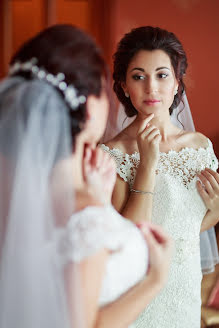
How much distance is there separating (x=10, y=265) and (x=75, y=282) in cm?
19

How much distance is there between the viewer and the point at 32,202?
3.45ft

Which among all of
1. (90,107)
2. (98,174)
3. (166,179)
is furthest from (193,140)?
(90,107)

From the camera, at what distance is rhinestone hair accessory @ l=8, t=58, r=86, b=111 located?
41.7 inches

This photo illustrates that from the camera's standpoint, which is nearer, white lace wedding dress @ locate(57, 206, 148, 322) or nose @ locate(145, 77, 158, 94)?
white lace wedding dress @ locate(57, 206, 148, 322)

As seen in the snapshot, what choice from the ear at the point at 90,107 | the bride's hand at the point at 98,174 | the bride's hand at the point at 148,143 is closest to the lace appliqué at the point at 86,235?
the bride's hand at the point at 98,174

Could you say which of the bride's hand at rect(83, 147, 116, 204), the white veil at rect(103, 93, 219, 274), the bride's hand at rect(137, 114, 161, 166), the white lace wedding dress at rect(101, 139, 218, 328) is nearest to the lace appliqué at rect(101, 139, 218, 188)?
the white lace wedding dress at rect(101, 139, 218, 328)

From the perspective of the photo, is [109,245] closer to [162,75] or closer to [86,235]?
[86,235]

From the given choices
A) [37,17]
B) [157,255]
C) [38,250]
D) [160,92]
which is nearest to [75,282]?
[38,250]

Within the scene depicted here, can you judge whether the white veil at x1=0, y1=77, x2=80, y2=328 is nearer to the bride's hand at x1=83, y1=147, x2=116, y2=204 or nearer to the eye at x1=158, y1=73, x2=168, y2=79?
the bride's hand at x1=83, y1=147, x2=116, y2=204

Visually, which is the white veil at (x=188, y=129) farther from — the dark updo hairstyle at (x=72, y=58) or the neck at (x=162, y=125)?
the dark updo hairstyle at (x=72, y=58)

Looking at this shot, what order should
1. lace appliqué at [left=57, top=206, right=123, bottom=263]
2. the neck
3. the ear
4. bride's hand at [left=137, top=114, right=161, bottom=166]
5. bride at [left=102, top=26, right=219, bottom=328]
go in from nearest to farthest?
lace appliqué at [left=57, top=206, right=123, bottom=263] → the ear → bride's hand at [left=137, top=114, right=161, bottom=166] → bride at [left=102, top=26, right=219, bottom=328] → the neck

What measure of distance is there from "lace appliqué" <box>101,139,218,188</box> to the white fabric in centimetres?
61

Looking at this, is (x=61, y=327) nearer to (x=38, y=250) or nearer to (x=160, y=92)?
(x=38, y=250)

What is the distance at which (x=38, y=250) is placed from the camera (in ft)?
3.41
